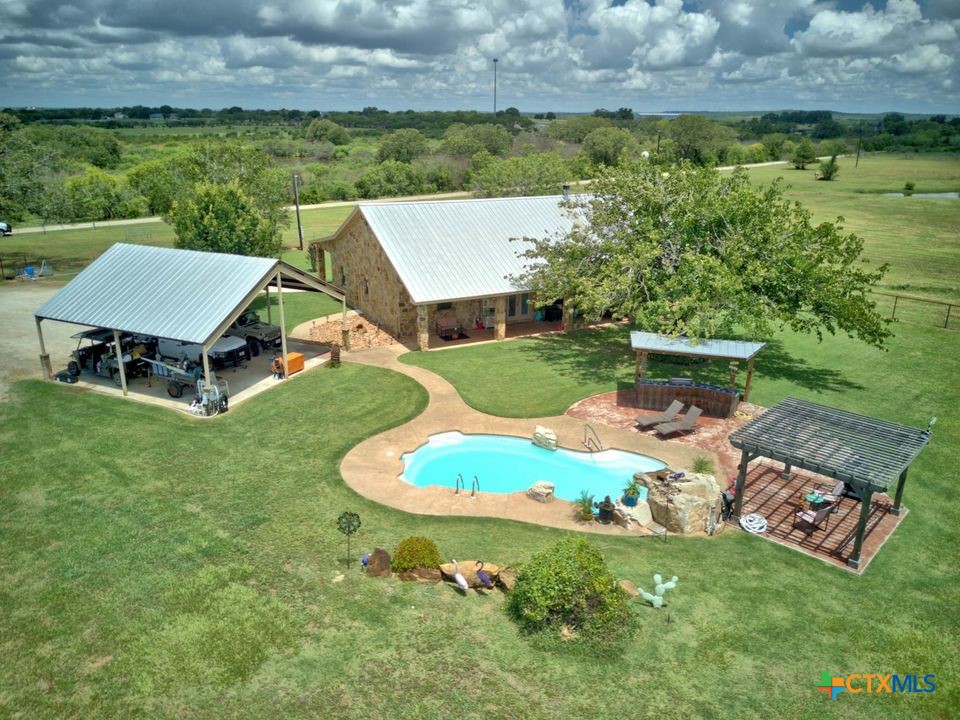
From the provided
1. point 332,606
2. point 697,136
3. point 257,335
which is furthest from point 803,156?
point 332,606

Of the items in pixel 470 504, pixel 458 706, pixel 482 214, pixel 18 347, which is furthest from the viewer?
pixel 482 214

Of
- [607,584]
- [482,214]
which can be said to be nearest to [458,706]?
[607,584]

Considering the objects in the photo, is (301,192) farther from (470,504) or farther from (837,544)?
(837,544)

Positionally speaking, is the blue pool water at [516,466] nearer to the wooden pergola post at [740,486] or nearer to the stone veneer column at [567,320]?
the wooden pergola post at [740,486]

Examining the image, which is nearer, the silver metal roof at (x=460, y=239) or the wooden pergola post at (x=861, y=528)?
the wooden pergola post at (x=861, y=528)

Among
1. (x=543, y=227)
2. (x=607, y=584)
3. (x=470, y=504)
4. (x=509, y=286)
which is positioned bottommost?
(x=470, y=504)

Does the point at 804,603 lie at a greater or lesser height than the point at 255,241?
lesser

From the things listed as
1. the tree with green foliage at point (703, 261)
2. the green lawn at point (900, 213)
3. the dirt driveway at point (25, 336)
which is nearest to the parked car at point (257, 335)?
the dirt driveway at point (25, 336)
